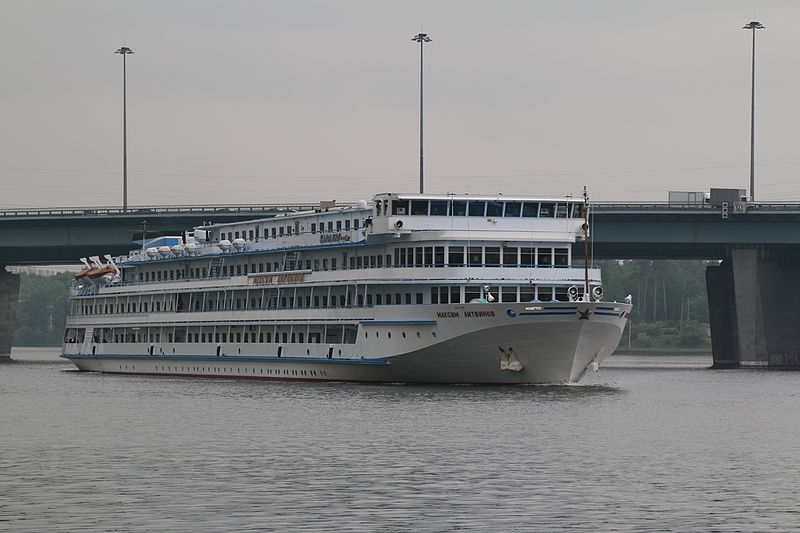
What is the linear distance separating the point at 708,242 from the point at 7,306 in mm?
83754

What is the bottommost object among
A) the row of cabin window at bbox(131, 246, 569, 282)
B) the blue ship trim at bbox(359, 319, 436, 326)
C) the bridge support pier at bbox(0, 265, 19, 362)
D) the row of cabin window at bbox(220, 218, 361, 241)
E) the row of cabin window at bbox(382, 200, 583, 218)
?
the bridge support pier at bbox(0, 265, 19, 362)

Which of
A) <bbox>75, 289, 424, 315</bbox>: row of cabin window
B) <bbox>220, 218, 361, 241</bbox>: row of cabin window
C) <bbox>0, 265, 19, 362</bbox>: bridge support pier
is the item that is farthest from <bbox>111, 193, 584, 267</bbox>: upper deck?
<bbox>0, 265, 19, 362</bbox>: bridge support pier

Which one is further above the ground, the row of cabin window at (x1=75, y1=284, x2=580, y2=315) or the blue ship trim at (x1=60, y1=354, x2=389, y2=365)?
the row of cabin window at (x1=75, y1=284, x2=580, y2=315)

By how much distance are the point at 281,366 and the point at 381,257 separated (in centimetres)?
1082

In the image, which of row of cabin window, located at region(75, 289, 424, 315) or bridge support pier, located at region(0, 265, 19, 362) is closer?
row of cabin window, located at region(75, 289, 424, 315)

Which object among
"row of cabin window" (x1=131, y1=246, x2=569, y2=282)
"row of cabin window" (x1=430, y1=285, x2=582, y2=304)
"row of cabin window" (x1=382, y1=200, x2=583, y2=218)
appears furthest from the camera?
"row of cabin window" (x1=382, y1=200, x2=583, y2=218)

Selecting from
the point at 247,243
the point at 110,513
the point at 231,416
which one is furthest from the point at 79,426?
the point at 247,243

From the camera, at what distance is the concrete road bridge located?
139 m

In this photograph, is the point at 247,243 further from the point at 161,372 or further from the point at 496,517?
the point at 496,517

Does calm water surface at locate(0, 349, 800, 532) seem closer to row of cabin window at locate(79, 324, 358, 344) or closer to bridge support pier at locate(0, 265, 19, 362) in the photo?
row of cabin window at locate(79, 324, 358, 344)

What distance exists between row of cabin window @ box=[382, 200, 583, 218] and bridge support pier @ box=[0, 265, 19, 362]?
101770 mm

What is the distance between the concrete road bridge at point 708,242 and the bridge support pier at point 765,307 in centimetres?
9

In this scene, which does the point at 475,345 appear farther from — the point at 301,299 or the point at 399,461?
the point at 399,461

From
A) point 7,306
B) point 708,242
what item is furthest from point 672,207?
point 7,306
